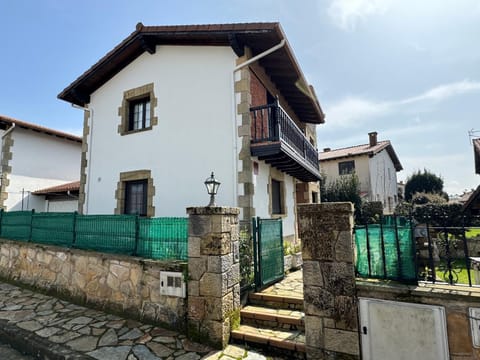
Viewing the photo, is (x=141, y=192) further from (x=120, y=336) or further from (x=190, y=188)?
(x=120, y=336)

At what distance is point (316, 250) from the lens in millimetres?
3299

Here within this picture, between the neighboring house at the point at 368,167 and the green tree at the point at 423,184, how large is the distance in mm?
5758

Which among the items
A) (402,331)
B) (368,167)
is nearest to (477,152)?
(368,167)

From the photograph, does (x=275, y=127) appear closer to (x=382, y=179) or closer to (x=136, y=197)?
(x=136, y=197)

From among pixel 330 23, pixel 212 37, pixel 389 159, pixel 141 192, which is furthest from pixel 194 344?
pixel 389 159

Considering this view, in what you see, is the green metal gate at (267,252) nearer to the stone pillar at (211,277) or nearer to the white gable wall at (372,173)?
the stone pillar at (211,277)

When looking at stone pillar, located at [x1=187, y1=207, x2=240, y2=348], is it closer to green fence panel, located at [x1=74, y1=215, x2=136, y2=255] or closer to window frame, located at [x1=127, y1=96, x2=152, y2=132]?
green fence panel, located at [x1=74, y1=215, x2=136, y2=255]

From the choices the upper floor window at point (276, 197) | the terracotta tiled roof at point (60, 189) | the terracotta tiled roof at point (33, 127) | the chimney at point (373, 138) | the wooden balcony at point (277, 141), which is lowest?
the upper floor window at point (276, 197)

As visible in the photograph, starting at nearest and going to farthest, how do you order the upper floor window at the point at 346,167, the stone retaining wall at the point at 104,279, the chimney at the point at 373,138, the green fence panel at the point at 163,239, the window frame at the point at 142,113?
the stone retaining wall at the point at 104,279
the green fence panel at the point at 163,239
the window frame at the point at 142,113
the upper floor window at the point at 346,167
the chimney at the point at 373,138

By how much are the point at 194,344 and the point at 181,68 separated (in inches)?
276

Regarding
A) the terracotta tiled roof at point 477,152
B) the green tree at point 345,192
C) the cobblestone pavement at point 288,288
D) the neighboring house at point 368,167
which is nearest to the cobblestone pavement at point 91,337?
the cobblestone pavement at point 288,288

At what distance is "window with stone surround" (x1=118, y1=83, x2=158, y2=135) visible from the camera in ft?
27.9

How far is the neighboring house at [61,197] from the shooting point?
38.4ft

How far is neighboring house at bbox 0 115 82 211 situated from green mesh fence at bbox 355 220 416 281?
1434 cm
